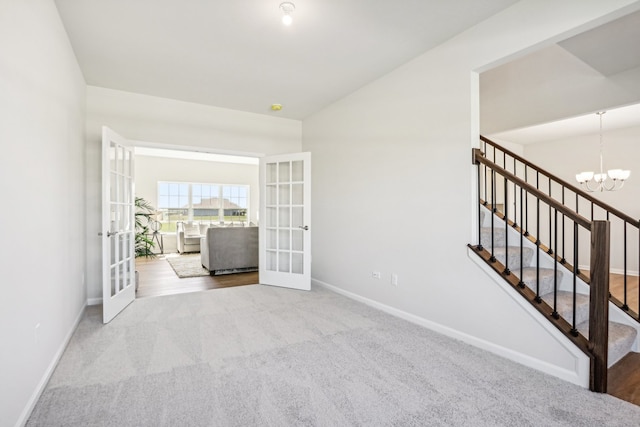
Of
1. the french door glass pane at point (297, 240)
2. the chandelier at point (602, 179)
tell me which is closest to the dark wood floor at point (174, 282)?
the french door glass pane at point (297, 240)

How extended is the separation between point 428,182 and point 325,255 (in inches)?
81.5

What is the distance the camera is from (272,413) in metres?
1.71

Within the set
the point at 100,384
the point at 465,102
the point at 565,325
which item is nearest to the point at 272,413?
the point at 100,384

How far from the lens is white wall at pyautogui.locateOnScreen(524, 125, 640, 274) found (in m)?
5.56

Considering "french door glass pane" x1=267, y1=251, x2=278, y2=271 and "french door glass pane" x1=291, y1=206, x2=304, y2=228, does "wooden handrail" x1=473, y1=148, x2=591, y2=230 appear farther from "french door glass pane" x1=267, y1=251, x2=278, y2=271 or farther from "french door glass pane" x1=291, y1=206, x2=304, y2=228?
"french door glass pane" x1=267, y1=251, x2=278, y2=271

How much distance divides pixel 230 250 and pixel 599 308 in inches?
195

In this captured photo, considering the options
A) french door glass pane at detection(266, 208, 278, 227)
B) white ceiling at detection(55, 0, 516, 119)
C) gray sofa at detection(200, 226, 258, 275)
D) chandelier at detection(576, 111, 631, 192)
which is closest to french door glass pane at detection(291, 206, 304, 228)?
french door glass pane at detection(266, 208, 278, 227)

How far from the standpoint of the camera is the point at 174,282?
4.93 meters

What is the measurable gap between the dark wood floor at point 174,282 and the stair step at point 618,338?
394 cm

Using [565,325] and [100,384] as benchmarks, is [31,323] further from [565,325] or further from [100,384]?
[565,325]

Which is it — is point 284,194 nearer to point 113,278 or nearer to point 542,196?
point 113,278

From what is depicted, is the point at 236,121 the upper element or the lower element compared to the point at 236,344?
upper

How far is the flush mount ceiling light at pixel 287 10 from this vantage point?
7.33 feet

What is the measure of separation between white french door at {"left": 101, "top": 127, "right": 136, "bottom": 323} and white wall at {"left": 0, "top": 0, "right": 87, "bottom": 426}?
295 mm
